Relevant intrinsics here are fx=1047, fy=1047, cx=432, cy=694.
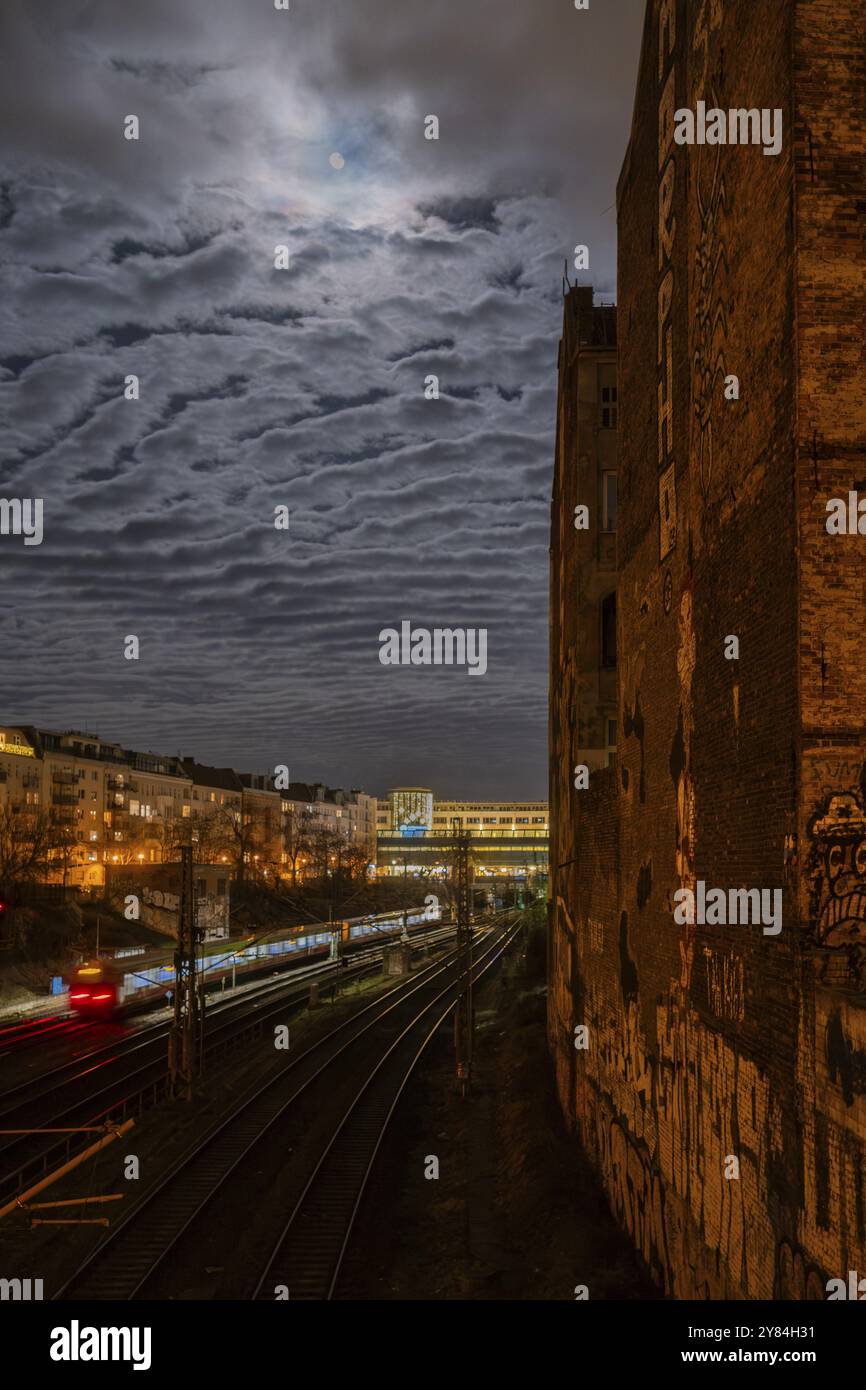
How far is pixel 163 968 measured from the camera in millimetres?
55188

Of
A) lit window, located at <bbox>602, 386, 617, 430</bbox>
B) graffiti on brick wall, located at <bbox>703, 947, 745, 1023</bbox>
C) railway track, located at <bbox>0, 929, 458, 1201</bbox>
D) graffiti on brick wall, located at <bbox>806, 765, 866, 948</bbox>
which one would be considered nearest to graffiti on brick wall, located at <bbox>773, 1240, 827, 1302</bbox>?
graffiti on brick wall, located at <bbox>703, 947, 745, 1023</bbox>

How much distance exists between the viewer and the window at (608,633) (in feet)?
76.8

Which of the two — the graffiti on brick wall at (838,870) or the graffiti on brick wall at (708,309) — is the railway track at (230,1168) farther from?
the graffiti on brick wall at (708,309)

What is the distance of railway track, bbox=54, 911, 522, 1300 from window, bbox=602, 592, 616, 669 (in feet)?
39.6

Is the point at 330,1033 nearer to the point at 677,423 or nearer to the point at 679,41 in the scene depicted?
the point at 677,423

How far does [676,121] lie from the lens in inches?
515

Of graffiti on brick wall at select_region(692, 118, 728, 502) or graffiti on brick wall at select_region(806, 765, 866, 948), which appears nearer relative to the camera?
graffiti on brick wall at select_region(806, 765, 866, 948)

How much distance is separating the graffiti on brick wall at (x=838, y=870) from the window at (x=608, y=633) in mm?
15042

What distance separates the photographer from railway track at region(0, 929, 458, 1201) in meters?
23.1

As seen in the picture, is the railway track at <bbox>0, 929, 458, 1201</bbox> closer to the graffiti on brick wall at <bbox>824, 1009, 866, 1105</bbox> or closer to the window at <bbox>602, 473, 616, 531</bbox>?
the window at <bbox>602, 473, 616, 531</bbox>

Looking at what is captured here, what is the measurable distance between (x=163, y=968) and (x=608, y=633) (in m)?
39.8

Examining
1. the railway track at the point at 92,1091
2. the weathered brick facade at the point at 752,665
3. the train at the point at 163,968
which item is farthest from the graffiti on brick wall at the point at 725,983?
the train at the point at 163,968

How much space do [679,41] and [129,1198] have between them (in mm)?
21196

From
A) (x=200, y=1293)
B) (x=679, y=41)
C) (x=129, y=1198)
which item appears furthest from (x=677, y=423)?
(x=129, y=1198)
